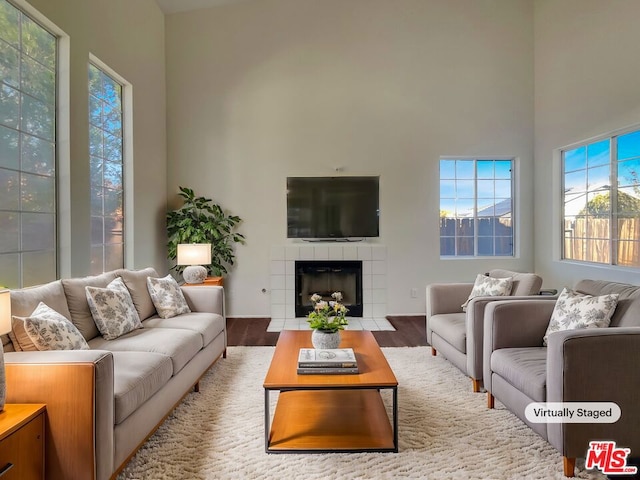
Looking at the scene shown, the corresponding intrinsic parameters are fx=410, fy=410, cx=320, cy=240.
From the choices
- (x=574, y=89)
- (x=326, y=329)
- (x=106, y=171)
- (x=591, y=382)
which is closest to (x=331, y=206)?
(x=106, y=171)

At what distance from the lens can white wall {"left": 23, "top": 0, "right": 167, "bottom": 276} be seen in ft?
11.2

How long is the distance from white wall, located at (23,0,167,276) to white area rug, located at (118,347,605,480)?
1.86 metres

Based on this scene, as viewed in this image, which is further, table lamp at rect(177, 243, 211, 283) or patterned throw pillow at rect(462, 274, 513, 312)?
table lamp at rect(177, 243, 211, 283)

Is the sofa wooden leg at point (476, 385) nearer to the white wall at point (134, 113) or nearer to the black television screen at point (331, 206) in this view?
the black television screen at point (331, 206)

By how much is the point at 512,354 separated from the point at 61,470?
2.41 metres

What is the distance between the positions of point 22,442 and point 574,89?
5.81 metres

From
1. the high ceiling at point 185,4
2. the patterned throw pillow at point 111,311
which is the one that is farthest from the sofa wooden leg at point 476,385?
the high ceiling at point 185,4

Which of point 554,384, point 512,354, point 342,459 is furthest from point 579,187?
point 342,459

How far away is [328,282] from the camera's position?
18.4 ft

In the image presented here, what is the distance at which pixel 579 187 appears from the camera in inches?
195

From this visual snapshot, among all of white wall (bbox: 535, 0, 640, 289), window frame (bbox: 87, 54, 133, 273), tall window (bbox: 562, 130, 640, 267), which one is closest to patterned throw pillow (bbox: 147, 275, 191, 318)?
window frame (bbox: 87, 54, 133, 273)

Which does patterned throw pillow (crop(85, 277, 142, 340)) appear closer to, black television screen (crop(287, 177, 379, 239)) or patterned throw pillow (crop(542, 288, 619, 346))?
patterned throw pillow (crop(542, 288, 619, 346))

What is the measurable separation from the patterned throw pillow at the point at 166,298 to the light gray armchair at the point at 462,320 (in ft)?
7.37

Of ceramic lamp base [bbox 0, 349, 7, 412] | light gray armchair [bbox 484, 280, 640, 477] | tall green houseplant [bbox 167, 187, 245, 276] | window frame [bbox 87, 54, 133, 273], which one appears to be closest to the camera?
ceramic lamp base [bbox 0, 349, 7, 412]
